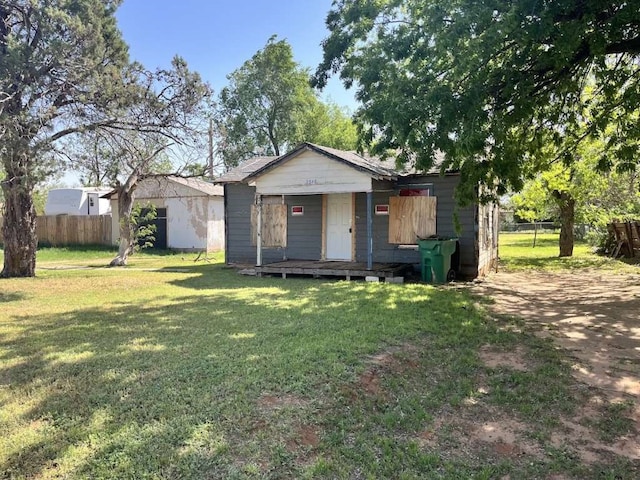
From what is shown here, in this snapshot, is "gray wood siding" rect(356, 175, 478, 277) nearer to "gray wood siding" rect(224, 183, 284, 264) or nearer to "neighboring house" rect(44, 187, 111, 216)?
"gray wood siding" rect(224, 183, 284, 264)

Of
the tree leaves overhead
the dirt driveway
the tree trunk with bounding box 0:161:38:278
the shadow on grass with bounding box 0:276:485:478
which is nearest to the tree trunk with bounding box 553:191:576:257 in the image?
the dirt driveway

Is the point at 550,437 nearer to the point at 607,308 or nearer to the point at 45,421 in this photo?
the point at 45,421

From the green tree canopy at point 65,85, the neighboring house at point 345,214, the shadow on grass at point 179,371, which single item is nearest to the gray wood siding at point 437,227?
the neighboring house at point 345,214

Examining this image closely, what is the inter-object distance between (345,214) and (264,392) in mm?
9734

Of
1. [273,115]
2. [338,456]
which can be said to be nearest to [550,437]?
[338,456]

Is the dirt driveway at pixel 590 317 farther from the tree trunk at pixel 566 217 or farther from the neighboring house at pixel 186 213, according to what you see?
the neighboring house at pixel 186 213

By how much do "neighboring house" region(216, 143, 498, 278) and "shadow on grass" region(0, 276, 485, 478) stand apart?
3.97 meters

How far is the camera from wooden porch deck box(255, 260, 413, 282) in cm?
1128

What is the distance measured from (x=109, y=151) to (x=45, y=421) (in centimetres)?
889

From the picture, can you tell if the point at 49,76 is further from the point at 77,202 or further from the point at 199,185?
the point at 77,202

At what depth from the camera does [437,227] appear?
12.2 m

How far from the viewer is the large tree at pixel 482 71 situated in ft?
19.2

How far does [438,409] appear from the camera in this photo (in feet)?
13.3

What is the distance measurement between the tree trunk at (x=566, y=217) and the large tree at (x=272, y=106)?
1357 centimetres
